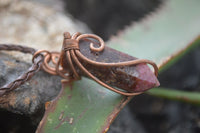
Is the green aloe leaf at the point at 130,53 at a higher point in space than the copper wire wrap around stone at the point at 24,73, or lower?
higher

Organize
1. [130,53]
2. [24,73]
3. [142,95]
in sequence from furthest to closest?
[142,95], [130,53], [24,73]

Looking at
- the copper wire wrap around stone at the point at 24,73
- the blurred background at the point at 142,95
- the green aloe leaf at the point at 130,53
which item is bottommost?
the blurred background at the point at 142,95

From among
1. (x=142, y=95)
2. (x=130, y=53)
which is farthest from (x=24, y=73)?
(x=142, y=95)

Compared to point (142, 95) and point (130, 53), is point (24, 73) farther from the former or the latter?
point (142, 95)

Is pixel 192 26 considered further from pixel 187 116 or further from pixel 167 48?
pixel 187 116

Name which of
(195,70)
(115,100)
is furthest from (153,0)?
(115,100)
